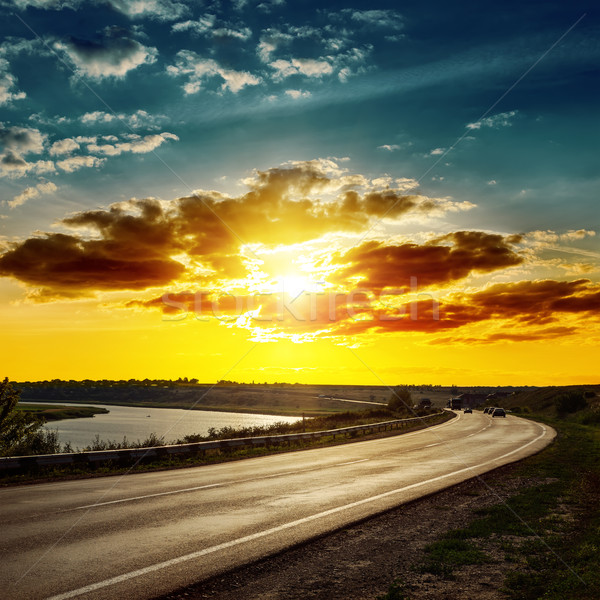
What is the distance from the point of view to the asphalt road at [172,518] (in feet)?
18.6

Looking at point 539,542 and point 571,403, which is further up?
point 539,542

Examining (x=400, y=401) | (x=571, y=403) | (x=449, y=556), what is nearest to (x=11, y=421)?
(x=449, y=556)

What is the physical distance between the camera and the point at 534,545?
764 centimetres

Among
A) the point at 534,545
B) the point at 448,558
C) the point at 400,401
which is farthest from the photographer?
the point at 400,401

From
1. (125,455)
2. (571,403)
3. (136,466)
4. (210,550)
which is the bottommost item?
(571,403)

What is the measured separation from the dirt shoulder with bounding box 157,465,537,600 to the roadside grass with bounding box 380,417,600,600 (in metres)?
0.14

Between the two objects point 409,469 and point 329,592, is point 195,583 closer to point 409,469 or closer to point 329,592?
point 329,592

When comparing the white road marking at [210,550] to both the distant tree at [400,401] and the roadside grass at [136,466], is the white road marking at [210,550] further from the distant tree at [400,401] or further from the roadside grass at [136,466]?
the distant tree at [400,401]

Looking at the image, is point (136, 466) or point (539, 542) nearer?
point (539, 542)

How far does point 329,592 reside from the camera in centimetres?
545

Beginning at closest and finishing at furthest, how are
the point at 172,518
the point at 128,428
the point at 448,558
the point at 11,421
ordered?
the point at 448,558 → the point at 172,518 → the point at 11,421 → the point at 128,428

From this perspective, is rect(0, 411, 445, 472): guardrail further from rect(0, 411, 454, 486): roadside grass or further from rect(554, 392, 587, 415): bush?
rect(554, 392, 587, 415): bush

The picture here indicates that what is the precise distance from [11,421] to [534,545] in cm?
3196

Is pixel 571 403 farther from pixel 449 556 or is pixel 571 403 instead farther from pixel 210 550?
pixel 210 550
